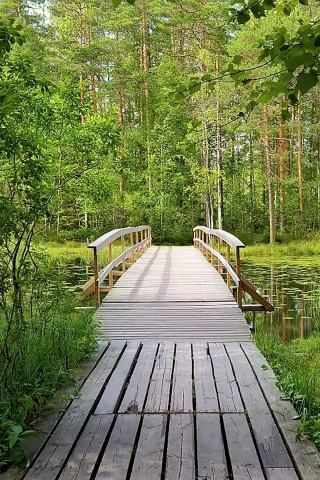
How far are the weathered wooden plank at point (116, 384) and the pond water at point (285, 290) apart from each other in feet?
3.43

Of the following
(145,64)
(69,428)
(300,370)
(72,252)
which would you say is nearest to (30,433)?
(69,428)

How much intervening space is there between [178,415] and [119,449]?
52 cm

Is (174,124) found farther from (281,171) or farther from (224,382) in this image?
(224,382)

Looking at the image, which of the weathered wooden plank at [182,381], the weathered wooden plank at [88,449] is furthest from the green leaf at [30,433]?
the weathered wooden plank at [182,381]

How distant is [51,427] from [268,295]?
7.56m

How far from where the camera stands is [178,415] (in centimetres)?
270

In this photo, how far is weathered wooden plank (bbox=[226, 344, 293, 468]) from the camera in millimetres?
2188

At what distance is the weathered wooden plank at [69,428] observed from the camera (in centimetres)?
213

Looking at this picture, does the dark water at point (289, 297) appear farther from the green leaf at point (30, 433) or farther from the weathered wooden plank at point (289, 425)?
the green leaf at point (30, 433)

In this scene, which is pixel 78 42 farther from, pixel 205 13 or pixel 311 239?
pixel 311 239

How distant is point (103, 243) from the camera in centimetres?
612

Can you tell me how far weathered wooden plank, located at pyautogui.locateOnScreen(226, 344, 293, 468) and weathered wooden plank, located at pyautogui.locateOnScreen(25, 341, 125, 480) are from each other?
98 cm

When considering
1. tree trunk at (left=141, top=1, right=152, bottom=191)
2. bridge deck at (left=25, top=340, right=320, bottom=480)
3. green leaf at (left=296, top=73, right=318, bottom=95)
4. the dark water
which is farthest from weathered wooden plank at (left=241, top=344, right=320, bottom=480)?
tree trunk at (left=141, top=1, right=152, bottom=191)

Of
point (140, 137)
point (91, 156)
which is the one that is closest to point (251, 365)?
point (91, 156)
